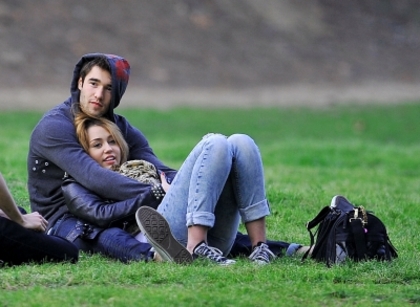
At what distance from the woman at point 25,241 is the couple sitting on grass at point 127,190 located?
39cm

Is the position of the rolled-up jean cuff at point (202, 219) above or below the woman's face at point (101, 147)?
below

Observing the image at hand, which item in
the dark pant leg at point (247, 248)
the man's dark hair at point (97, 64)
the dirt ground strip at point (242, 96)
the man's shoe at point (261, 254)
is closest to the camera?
the man's shoe at point (261, 254)

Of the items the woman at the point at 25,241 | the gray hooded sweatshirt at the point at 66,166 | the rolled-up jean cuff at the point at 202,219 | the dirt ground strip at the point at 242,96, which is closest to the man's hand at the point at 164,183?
the gray hooded sweatshirt at the point at 66,166

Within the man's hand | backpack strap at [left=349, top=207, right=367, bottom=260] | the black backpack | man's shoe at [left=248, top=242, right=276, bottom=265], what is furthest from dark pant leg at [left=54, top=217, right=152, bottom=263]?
backpack strap at [left=349, top=207, right=367, bottom=260]

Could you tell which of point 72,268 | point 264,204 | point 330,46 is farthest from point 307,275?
point 330,46

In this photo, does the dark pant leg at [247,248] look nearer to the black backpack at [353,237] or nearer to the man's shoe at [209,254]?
the black backpack at [353,237]

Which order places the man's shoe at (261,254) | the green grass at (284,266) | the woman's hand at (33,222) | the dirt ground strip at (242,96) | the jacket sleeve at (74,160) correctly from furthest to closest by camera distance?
the dirt ground strip at (242,96) < the jacket sleeve at (74,160) < the man's shoe at (261,254) < the woman's hand at (33,222) < the green grass at (284,266)

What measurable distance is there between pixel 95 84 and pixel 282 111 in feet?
49.5

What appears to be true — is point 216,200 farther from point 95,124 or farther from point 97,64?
point 97,64

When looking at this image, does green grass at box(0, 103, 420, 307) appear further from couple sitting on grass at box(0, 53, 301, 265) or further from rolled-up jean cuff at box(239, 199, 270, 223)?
rolled-up jean cuff at box(239, 199, 270, 223)

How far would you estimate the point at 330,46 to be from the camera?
26.4m

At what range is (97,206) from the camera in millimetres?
5895

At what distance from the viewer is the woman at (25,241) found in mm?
5320

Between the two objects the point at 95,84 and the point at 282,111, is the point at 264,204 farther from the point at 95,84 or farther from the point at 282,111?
the point at 282,111
